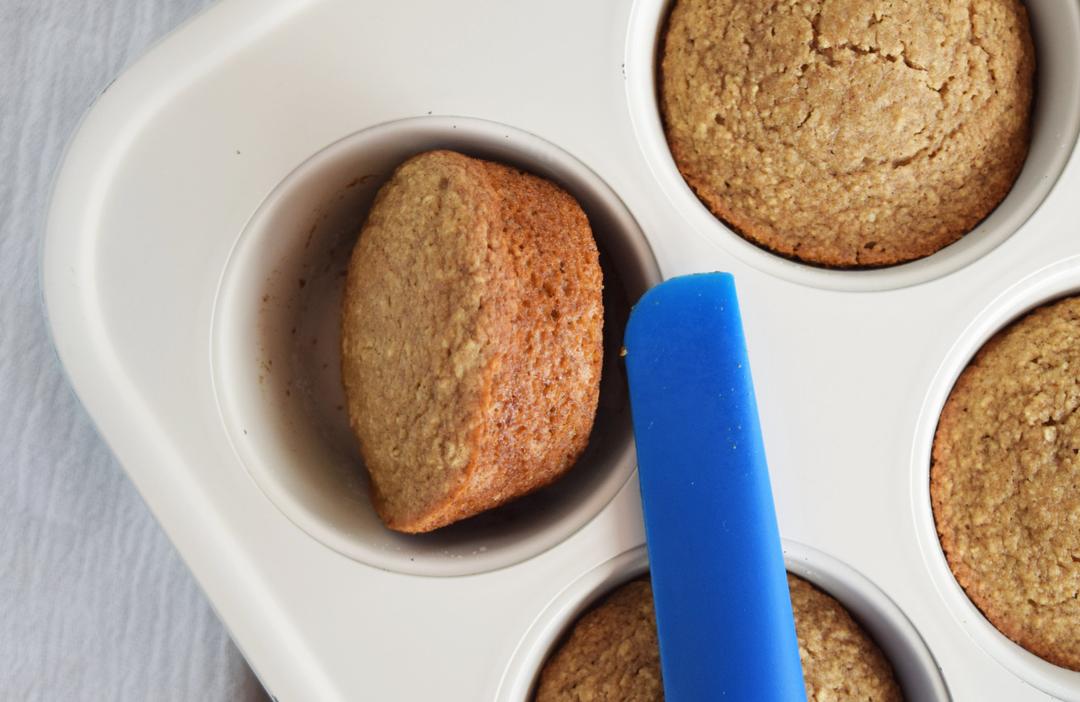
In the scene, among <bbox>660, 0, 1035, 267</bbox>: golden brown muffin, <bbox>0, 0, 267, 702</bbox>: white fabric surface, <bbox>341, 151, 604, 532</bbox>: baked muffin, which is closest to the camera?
<bbox>341, 151, 604, 532</bbox>: baked muffin

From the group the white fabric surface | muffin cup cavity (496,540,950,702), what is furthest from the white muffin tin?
the white fabric surface

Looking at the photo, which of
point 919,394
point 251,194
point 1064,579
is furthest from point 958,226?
point 251,194

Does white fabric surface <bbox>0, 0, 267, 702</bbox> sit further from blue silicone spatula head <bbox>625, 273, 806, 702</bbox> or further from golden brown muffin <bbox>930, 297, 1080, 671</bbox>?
golden brown muffin <bbox>930, 297, 1080, 671</bbox>

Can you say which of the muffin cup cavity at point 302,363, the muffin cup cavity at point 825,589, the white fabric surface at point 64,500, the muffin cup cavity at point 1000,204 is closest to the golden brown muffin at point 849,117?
the muffin cup cavity at point 1000,204

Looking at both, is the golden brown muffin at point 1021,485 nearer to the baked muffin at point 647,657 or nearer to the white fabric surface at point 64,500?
the baked muffin at point 647,657

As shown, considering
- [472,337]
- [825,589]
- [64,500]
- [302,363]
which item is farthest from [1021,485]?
[64,500]

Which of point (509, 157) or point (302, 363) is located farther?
point (302, 363)

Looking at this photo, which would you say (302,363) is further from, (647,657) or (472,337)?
(647,657)
